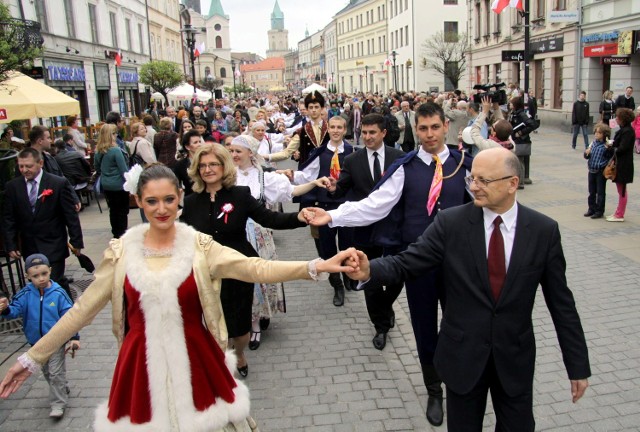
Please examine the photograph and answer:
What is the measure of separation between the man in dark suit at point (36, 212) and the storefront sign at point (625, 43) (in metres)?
21.3

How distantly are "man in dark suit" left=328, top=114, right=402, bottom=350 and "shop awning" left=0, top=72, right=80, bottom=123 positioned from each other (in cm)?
708

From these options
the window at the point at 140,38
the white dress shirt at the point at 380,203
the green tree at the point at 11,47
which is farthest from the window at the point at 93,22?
the white dress shirt at the point at 380,203

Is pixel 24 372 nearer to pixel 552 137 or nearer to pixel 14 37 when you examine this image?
pixel 14 37

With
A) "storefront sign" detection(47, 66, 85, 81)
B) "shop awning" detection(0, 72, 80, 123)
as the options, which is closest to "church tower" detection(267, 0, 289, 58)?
"storefront sign" detection(47, 66, 85, 81)

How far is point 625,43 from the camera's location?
21.1 meters

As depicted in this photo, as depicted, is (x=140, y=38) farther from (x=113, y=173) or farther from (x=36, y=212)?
(x=36, y=212)

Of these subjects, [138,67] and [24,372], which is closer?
[24,372]

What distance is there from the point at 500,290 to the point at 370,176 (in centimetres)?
293

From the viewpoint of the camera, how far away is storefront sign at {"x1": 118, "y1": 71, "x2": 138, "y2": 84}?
34041mm

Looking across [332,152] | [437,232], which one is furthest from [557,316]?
[332,152]

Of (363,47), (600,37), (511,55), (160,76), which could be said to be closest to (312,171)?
(511,55)

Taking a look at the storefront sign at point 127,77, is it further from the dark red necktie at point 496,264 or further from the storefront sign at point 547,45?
the dark red necktie at point 496,264

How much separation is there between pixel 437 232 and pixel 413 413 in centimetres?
184

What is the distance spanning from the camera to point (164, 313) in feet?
9.32
